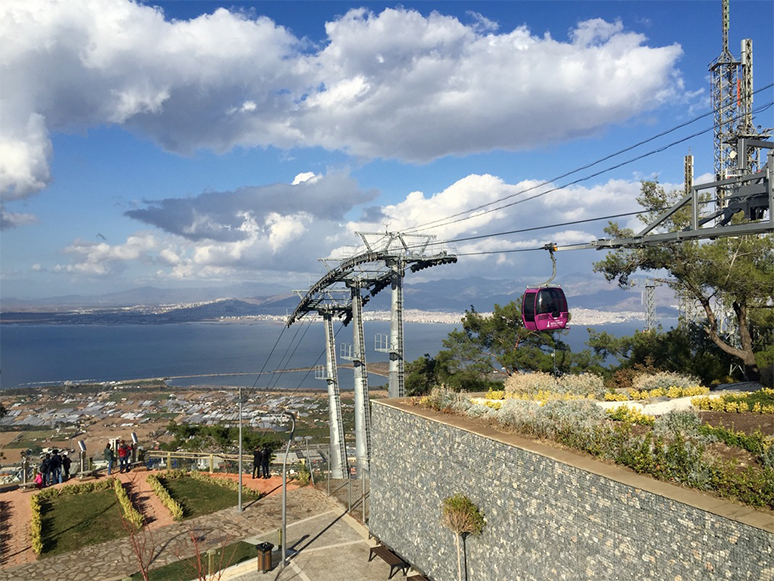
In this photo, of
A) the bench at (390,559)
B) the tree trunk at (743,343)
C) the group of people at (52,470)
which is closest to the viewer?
the bench at (390,559)

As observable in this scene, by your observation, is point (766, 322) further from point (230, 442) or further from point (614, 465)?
point (230, 442)

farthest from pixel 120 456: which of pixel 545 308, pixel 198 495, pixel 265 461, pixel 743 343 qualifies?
pixel 743 343

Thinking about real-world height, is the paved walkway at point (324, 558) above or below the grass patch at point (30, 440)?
above

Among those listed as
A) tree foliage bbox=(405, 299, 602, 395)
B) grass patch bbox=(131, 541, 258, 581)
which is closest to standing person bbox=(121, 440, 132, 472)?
grass patch bbox=(131, 541, 258, 581)

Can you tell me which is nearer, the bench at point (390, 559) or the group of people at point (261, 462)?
the bench at point (390, 559)

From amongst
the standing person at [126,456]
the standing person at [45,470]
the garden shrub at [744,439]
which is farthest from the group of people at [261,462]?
the garden shrub at [744,439]

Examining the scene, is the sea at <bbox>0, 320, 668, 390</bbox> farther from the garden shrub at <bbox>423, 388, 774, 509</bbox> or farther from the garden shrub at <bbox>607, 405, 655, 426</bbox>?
the garden shrub at <bbox>423, 388, 774, 509</bbox>

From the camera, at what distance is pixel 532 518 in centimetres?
977

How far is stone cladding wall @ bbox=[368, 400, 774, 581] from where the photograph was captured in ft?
23.1

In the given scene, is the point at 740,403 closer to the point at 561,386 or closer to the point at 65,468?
the point at 561,386

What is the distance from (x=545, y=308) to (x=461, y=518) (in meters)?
6.32

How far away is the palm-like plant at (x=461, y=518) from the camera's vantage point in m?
10.9

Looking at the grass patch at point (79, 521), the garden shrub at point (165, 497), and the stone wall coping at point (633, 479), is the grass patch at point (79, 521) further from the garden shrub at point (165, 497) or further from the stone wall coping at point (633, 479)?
the stone wall coping at point (633, 479)

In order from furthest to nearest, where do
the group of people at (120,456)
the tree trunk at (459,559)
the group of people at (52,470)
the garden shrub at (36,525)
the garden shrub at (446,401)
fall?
the group of people at (120,456) < the group of people at (52,470) < the garden shrub at (36,525) < the garden shrub at (446,401) < the tree trunk at (459,559)
